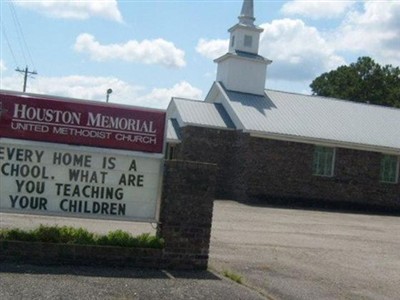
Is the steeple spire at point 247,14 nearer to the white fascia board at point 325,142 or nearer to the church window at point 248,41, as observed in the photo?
the church window at point 248,41

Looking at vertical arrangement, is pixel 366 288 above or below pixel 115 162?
below

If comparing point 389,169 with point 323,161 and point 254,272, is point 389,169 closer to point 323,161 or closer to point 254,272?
point 323,161

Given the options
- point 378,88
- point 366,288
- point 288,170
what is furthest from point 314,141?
point 378,88

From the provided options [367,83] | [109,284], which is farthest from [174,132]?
[367,83]

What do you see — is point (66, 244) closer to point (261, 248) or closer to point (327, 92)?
point (261, 248)

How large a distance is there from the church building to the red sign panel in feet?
65.6

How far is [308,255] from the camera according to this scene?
46.0 ft

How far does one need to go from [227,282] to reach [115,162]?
241 cm

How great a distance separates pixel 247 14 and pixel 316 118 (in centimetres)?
756

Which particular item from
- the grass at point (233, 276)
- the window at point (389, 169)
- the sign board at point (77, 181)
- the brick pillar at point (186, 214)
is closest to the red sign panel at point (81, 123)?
the sign board at point (77, 181)

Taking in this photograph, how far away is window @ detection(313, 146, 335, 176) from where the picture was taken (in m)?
32.0

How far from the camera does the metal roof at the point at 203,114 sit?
31.4 m

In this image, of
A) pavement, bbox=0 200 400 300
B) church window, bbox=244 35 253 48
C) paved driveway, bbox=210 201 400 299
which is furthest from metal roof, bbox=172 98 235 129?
pavement, bbox=0 200 400 300

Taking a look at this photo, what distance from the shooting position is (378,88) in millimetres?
62719
